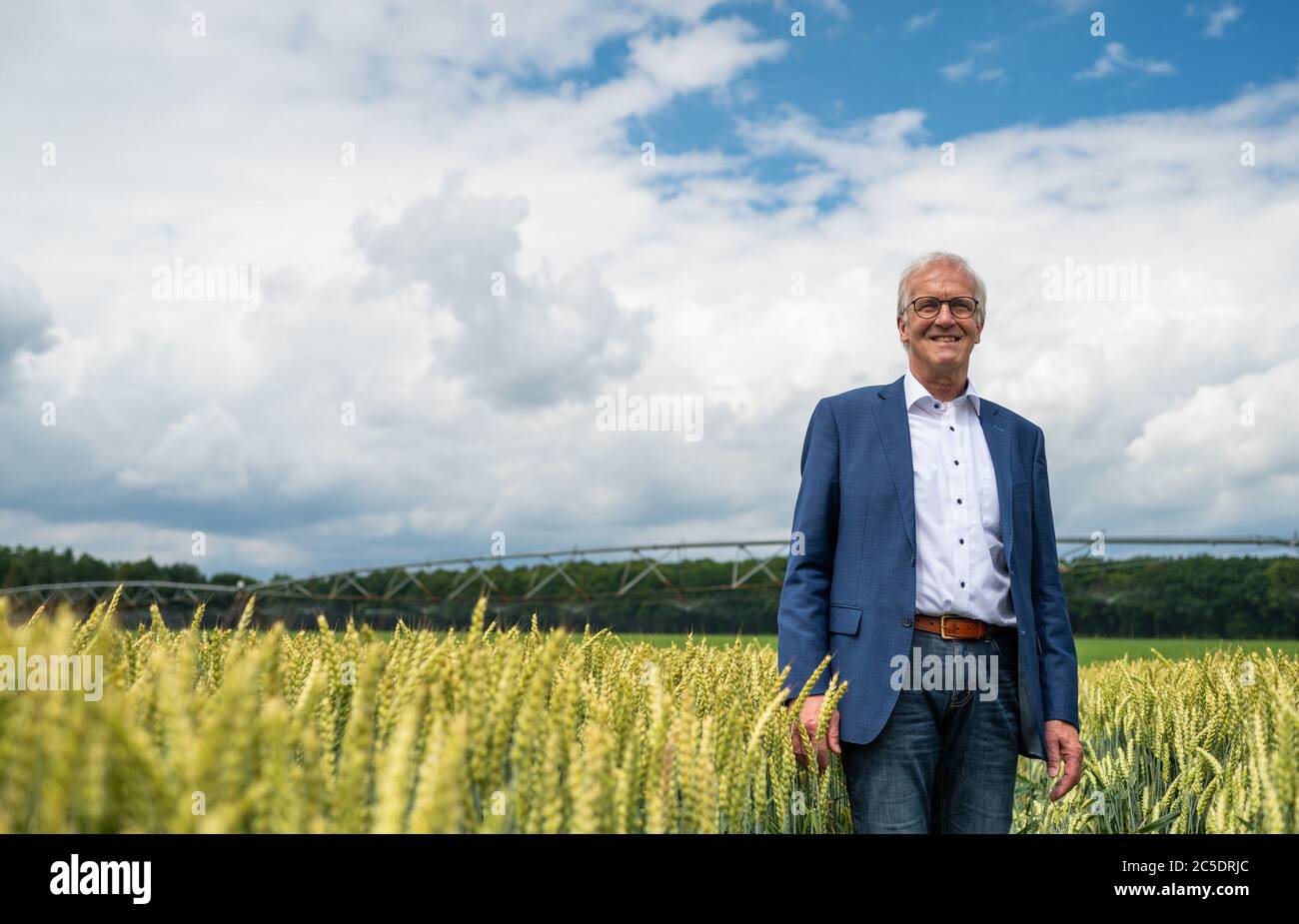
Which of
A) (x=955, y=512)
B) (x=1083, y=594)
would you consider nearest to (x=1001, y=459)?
(x=955, y=512)

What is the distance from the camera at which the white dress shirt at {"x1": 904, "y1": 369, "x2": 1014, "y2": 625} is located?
2920mm

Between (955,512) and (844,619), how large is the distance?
0.55 metres

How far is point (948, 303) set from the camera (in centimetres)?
306

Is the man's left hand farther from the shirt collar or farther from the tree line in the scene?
the tree line

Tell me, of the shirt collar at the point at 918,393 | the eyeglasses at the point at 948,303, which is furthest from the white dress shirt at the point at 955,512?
the eyeglasses at the point at 948,303

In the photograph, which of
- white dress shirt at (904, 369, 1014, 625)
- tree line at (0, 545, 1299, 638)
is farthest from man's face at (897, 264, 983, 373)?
tree line at (0, 545, 1299, 638)

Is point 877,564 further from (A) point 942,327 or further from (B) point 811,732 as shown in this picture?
(A) point 942,327

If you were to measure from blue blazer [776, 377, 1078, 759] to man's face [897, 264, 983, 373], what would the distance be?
20 centimetres
